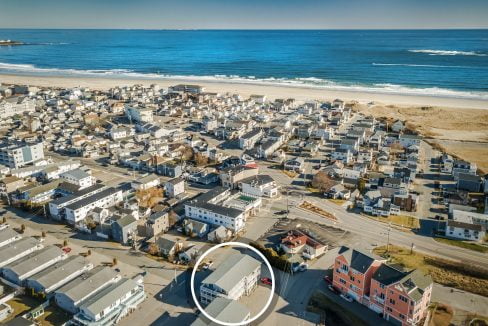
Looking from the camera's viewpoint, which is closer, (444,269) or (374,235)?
(444,269)

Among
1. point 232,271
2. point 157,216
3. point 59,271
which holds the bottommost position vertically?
point 59,271

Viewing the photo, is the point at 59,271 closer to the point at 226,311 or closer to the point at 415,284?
the point at 226,311

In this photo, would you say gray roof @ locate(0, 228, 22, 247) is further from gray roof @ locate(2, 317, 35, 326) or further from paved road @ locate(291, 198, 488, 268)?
paved road @ locate(291, 198, 488, 268)

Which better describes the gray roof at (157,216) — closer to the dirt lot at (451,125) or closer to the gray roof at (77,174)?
the gray roof at (77,174)

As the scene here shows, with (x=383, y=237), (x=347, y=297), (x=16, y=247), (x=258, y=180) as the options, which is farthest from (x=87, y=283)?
(x=383, y=237)

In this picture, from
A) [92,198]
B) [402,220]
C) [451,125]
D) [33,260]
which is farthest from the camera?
[451,125]

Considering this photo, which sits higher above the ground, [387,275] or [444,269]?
[387,275]

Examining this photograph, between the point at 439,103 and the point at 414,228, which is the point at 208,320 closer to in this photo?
the point at 414,228
